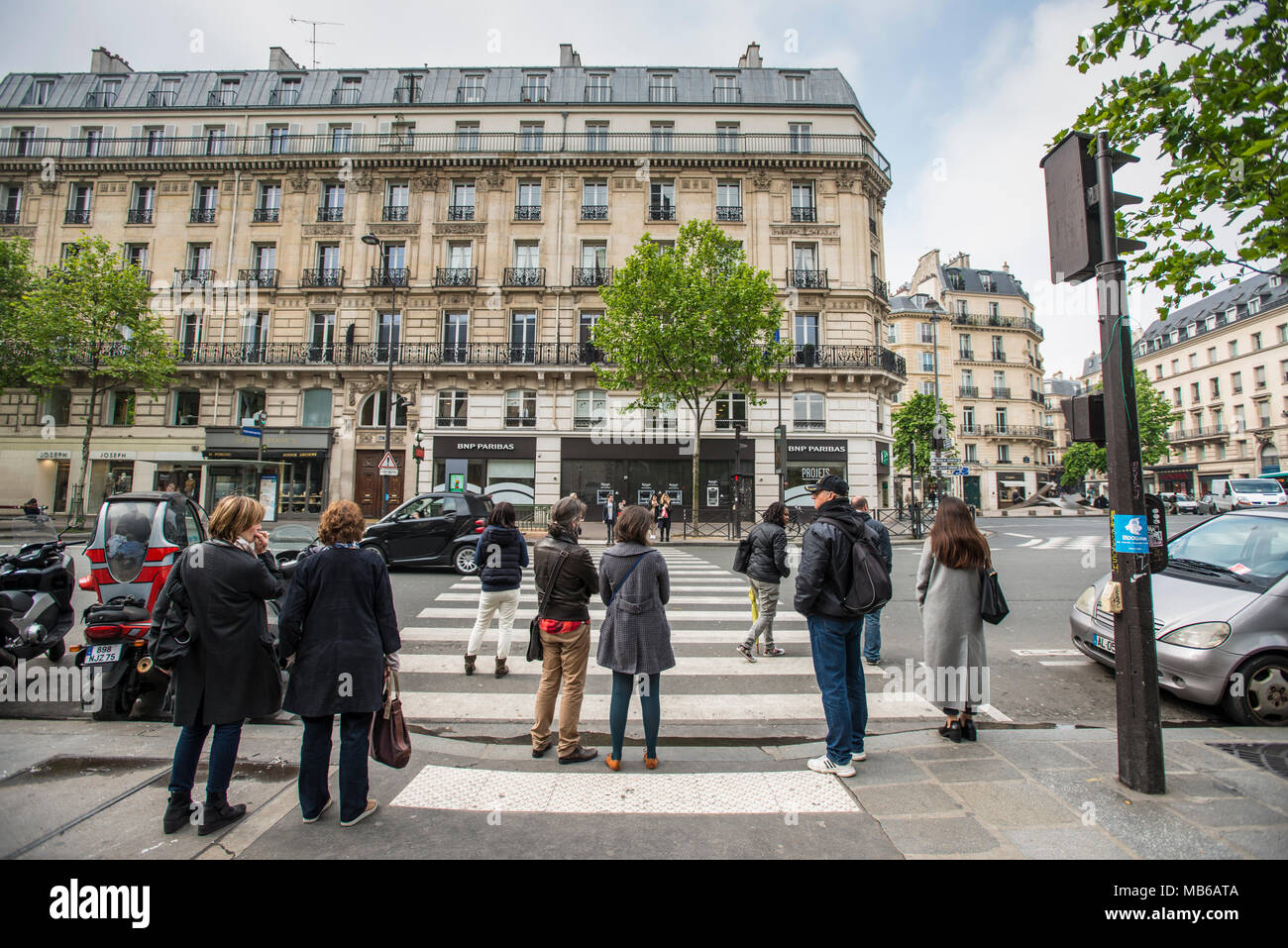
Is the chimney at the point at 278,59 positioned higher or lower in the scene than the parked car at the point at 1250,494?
higher

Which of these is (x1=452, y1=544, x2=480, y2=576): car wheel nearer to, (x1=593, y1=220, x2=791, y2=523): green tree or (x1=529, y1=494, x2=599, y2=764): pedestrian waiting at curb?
(x1=529, y1=494, x2=599, y2=764): pedestrian waiting at curb

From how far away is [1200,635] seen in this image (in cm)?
487

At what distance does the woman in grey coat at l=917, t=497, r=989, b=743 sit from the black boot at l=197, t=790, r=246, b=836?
14.9ft

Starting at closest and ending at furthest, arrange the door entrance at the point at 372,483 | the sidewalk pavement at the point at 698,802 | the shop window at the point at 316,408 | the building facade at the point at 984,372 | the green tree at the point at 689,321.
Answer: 1. the sidewalk pavement at the point at 698,802
2. the green tree at the point at 689,321
3. the door entrance at the point at 372,483
4. the shop window at the point at 316,408
5. the building facade at the point at 984,372

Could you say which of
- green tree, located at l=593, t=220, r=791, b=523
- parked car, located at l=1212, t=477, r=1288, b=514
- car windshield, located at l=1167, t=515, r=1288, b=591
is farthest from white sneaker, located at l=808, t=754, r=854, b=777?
parked car, located at l=1212, t=477, r=1288, b=514

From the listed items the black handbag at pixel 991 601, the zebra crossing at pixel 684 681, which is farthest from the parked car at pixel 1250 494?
the black handbag at pixel 991 601

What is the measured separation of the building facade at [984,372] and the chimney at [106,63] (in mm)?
57641

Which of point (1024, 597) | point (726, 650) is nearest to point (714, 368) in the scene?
point (1024, 597)

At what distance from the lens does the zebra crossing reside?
4.98 metres

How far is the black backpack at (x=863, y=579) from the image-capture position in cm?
381

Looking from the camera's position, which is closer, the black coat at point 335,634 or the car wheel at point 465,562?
the black coat at point 335,634

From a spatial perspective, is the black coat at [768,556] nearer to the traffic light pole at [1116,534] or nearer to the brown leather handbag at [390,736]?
the traffic light pole at [1116,534]

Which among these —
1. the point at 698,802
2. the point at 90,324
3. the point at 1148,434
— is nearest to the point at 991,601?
the point at 698,802
